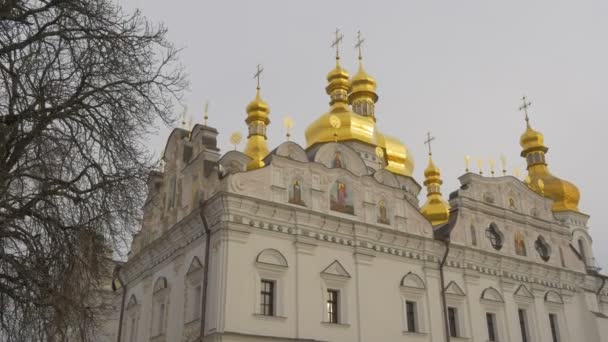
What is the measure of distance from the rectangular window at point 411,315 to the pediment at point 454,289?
1.48 m

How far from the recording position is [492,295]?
2331cm

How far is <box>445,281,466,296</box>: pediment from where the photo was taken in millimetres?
22056

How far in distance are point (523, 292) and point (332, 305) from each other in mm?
8895

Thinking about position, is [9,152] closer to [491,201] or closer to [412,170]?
[491,201]

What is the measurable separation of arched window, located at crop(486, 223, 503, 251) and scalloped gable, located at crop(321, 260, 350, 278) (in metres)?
7.49

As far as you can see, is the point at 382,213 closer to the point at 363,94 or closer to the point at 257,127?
the point at 257,127

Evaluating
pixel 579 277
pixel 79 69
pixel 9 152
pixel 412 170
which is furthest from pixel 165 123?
pixel 412 170

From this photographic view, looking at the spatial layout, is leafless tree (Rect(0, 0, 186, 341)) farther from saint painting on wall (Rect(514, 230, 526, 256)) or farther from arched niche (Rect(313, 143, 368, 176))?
saint painting on wall (Rect(514, 230, 526, 256))

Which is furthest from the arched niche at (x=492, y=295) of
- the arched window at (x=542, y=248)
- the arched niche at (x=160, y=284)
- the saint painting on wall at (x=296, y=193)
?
the arched niche at (x=160, y=284)

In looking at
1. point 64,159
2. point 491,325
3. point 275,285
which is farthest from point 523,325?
point 64,159

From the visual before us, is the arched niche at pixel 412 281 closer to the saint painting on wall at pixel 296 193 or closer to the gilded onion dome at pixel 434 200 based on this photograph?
the saint painting on wall at pixel 296 193

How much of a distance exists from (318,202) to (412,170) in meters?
17.5

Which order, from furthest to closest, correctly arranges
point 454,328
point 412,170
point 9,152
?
point 412,170 → point 454,328 → point 9,152

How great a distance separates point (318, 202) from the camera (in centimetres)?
2011
